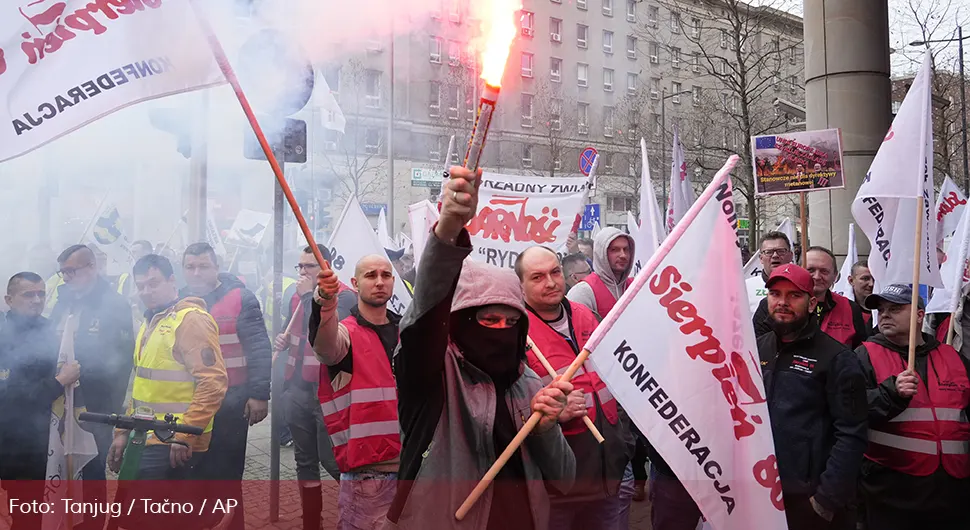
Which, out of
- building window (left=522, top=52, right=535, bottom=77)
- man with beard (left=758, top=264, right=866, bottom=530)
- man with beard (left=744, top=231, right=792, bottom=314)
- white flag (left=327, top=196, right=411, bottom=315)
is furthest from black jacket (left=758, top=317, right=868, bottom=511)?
building window (left=522, top=52, right=535, bottom=77)

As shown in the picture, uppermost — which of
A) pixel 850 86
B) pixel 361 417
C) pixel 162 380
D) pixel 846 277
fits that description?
pixel 850 86

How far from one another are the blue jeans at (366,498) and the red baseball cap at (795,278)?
221 centimetres

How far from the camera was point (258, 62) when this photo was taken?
4062 mm

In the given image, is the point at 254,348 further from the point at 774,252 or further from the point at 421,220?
the point at 774,252

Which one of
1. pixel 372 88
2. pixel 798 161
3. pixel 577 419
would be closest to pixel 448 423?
pixel 577 419

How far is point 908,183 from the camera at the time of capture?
472cm

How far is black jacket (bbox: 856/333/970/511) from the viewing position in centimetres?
370

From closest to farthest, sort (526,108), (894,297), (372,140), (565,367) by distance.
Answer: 1. (565,367)
2. (894,297)
3. (372,140)
4. (526,108)

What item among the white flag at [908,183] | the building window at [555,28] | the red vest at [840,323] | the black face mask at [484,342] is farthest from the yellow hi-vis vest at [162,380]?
the building window at [555,28]

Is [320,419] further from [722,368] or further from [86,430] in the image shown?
[722,368]

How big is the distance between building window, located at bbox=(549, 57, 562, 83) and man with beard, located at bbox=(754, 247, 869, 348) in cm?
559

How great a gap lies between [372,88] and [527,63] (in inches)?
183

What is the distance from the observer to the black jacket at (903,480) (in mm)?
3699

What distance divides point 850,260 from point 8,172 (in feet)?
27.0
